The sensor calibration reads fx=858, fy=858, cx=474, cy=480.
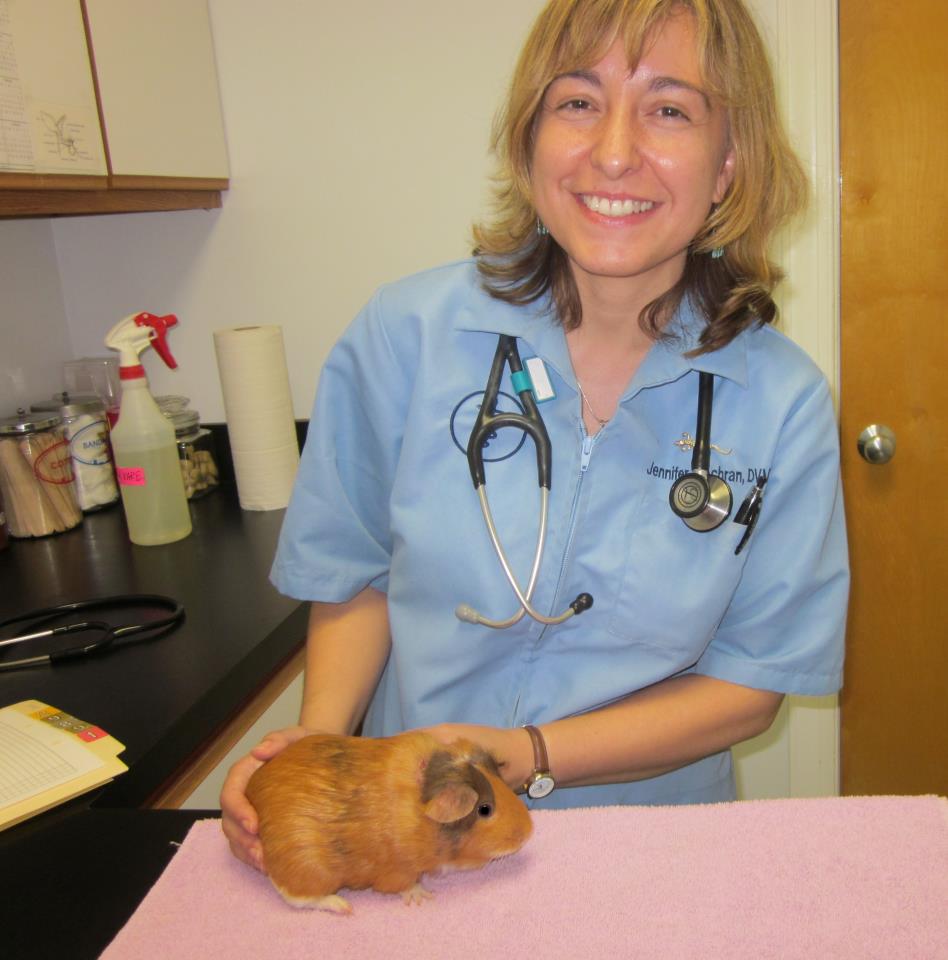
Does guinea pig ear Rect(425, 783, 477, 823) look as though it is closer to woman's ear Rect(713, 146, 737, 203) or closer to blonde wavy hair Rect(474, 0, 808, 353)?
blonde wavy hair Rect(474, 0, 808, 353)

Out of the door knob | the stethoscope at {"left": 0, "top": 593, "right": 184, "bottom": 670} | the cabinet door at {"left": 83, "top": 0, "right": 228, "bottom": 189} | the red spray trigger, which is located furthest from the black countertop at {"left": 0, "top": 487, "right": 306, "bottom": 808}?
the door knob

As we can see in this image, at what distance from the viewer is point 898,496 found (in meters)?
1.91

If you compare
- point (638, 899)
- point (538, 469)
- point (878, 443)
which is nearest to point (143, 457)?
point (538, 469)

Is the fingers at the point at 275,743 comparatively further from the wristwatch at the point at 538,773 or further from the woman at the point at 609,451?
the wristwatch at the point at 538,773

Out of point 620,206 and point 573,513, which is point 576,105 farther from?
point 573,513

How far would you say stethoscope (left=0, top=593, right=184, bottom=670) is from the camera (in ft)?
3.97

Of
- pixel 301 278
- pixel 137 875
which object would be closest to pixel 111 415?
pixel 301 278

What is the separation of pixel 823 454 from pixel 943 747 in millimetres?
1360

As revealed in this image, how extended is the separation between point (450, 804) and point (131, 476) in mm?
1146

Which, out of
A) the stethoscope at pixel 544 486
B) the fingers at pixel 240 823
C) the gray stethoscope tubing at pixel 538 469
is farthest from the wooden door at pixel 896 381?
the fingers at pixel 240 823

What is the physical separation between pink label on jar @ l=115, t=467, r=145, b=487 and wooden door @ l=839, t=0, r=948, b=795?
4.87ft

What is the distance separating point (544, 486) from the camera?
101 centimetres

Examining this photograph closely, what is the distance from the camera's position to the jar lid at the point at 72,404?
1.81 metres

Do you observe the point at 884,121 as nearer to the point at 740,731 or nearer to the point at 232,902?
the point at 740,731
